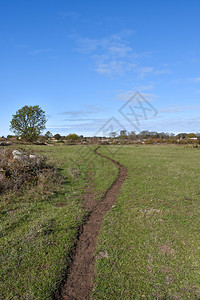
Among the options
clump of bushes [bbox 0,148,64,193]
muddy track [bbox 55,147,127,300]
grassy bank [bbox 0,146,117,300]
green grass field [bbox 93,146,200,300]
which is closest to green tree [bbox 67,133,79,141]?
clump of bushes [bbox 0,148,64,193]

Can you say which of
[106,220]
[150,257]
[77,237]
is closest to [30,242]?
[77,237]

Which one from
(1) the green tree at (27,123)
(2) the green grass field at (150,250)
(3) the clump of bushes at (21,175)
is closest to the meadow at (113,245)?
(2) the green grass field at (150,250)

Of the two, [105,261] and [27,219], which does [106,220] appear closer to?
[105,261]

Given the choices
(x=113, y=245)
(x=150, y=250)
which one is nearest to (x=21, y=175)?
(x=113, y=245)

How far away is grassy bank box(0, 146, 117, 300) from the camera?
371 cm

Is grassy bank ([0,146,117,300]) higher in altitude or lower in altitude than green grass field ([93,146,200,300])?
higher

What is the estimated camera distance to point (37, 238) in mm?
5207

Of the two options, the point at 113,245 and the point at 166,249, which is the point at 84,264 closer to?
the point at 113,245

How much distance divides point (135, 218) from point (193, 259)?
238cm

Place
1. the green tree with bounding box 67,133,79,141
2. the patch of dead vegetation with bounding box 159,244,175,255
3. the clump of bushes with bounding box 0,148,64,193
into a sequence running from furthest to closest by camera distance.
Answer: the green tree with bounding box 67,133,79,141
the clump of bushes with bounding box 0,148,64,193
the patch of dead vegetation with bounding box 159,244,175,255

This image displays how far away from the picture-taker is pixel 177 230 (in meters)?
5.80

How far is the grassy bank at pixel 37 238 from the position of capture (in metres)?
3.71

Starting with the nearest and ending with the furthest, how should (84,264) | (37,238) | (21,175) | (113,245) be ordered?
(84,264) < (113,245) < (37,238) < (21,175)

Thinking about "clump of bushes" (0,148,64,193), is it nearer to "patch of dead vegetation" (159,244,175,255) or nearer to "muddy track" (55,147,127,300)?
"muddy track" (55,147,127,300)
